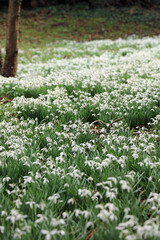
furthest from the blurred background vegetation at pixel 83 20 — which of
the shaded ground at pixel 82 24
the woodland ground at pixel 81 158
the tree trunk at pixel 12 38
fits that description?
the woodland ground at pixel 81 158

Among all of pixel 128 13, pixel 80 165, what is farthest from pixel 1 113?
pixel 128 13

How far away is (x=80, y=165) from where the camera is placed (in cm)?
287

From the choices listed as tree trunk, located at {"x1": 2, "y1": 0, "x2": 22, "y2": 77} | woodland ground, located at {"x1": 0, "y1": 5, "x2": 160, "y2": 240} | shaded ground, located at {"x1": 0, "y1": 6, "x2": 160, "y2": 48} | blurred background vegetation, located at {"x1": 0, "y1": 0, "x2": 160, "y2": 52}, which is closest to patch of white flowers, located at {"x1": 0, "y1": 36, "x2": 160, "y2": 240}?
woodland ground, located at {"x1": 0, "y1": 5, "x2": 160, "y2": 240}

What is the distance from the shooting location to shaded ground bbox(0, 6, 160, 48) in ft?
70.2

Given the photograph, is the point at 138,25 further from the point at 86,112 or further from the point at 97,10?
the point at 86,112

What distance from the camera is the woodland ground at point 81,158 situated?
1.88 metres

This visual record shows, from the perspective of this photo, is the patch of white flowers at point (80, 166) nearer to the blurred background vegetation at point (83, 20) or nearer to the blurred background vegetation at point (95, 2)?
the blurred background vegetation at point (83, 20)

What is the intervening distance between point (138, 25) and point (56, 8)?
1140 centimetres

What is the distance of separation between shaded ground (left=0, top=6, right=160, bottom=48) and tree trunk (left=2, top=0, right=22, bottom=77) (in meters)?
11.1

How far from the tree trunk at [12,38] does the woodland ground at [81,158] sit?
1124 mm

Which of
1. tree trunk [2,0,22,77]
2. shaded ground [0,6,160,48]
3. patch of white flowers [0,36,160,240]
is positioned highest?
shaded ground [0,6,160,48]

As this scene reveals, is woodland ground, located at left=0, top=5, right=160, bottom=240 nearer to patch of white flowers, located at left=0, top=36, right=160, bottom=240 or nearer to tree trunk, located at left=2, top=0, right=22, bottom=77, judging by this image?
patch of white flowers, located at left=0, top=36, right=160, bottom=240

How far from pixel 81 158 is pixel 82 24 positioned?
24565 mm

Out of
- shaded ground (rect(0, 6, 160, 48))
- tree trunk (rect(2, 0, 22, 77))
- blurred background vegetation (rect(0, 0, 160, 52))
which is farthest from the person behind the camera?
blurred background vegetation (rect(0, 0, 160, 52))
